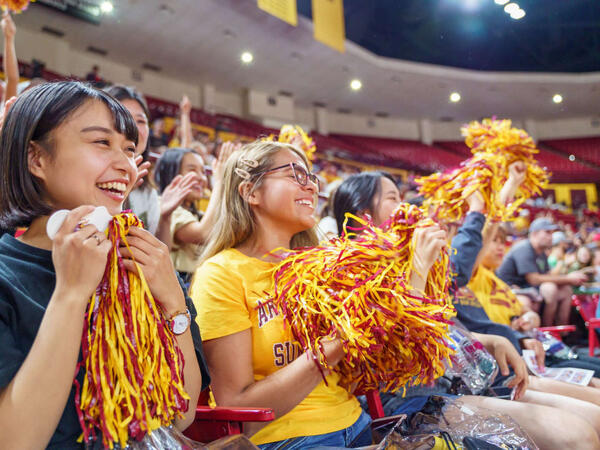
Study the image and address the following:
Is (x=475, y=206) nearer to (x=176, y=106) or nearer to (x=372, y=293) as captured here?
(x=372, y=293)

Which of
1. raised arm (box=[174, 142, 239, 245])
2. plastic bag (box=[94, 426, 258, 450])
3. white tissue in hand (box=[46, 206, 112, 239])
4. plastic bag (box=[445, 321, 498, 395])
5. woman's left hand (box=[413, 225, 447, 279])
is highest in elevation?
raised arm (box=[174, 142, 239, 245])

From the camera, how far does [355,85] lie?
42.1 feet

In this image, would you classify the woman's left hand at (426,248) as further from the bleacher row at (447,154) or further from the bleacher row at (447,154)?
the bleacher row at (447,154)

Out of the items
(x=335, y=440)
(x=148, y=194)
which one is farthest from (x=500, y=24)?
(x=335, y=440)

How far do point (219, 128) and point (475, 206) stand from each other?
31.9 feet

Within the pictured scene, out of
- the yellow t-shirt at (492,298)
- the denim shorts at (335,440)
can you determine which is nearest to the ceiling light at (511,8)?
the yellow t-shirt at (492,298)

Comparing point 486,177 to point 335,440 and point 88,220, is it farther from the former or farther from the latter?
point 88,220

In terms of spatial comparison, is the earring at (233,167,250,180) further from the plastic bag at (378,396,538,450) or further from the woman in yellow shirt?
the plastic bag at (378,396,538,450)

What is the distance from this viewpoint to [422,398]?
1566mm

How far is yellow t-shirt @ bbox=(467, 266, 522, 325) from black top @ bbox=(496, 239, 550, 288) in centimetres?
160

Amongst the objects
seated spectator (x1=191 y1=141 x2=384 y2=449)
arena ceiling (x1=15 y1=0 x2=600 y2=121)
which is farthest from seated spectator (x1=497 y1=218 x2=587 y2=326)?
seated spectator (x1=191 y1=141 x2=384 y2=449)

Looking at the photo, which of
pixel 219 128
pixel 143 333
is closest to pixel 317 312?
pixel 143 333

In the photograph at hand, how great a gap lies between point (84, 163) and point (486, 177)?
5.31 feet

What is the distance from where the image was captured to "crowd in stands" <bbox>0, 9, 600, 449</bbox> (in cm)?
79
